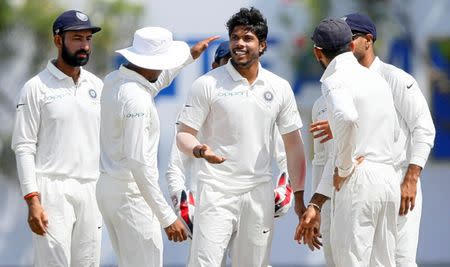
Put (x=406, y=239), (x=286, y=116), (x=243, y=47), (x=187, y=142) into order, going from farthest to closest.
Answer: (x=406, y=239), (x=286, y=116), (x=243, y=47), (x=187, y=142)

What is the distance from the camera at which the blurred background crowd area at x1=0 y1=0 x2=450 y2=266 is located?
12.9 metres

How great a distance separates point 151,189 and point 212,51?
5.16m

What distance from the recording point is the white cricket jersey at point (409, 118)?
8.34 metres

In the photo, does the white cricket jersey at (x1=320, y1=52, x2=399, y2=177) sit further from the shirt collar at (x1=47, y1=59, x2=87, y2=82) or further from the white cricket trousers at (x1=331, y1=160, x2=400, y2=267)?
the shirt collar at (x1=47, y1=59, x2=87, y2=82)

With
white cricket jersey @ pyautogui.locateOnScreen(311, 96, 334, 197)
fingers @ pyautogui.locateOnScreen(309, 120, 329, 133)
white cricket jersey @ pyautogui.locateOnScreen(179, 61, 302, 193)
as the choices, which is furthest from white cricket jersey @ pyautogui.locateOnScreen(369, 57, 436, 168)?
fingers @ pyautogui.locateOnScreen(309, 120, 329, 133)

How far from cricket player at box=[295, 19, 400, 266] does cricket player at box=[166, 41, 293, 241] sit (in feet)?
2.48

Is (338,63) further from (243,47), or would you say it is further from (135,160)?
(135,160)

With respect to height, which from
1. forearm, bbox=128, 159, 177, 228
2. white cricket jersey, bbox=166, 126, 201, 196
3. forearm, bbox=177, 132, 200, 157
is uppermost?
forearm, bbox=177, 132, 200, 157

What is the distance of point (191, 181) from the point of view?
9.01m

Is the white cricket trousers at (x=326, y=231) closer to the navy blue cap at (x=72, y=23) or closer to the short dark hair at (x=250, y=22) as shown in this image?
the short dark hair at (x=250, y=22)

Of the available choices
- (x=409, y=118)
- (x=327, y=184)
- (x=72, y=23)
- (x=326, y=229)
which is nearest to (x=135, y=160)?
(x=327, y=184)

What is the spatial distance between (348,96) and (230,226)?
3.54ft

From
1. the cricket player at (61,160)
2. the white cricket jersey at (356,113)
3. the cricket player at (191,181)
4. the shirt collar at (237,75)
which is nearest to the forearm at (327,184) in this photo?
the white cricket jersey at (356,113)

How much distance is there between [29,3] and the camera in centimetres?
1298
